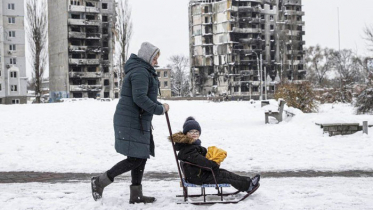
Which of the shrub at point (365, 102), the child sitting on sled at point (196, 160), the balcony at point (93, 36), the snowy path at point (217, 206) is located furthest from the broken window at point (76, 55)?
the child sitting on sled at point (196, 160)

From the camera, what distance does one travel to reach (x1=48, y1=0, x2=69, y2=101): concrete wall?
2908 inches

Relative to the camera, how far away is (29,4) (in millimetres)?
44875

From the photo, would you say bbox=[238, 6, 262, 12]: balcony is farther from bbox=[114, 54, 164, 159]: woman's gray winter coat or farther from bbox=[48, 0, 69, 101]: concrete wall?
bbox=[114, 54, 164, 159]: woman's gray winter coat

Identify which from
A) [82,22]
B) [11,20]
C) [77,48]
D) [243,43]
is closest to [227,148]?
[11,20]

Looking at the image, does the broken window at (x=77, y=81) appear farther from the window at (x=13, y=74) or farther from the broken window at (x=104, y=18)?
the window at (x=13, y=74)

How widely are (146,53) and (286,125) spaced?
1013cm

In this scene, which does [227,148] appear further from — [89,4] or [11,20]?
[89,4]

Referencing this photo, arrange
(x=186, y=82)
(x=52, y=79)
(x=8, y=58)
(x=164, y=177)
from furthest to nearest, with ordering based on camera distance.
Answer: (x=186, y=82) < (x=52, y=79) < (x=8, y=58) < (x=164, y=177)

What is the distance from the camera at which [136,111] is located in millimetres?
5652

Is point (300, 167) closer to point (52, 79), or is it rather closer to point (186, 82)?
point (52, 79)

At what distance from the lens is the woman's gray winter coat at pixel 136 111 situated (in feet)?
18.2

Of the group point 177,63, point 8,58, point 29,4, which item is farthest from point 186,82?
point 29,4

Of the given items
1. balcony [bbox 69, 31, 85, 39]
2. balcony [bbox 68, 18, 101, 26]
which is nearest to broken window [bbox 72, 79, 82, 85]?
balcony [bbox 69, 31, 85, 39]

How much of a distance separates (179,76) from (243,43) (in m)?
30.7
